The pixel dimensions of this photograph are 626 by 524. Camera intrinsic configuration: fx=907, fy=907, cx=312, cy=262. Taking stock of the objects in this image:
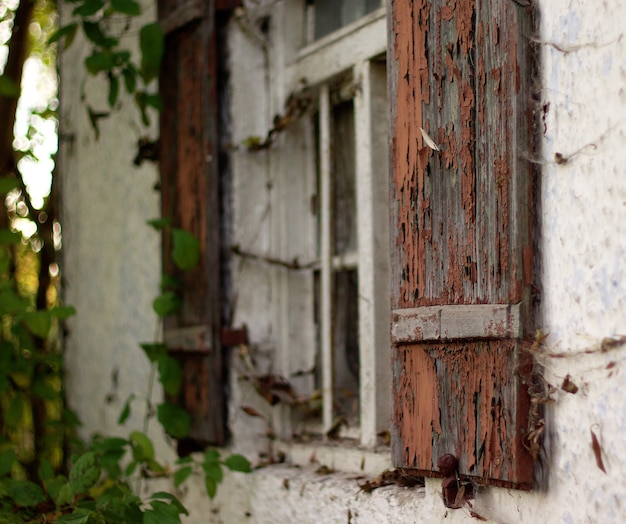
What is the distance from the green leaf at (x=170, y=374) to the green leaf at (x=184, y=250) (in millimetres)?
311

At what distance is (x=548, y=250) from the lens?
5.40 feet

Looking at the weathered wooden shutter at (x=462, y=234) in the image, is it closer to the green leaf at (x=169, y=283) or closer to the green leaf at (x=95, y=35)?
the green leaf at (x=169, y=283)

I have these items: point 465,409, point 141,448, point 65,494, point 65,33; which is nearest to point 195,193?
point 65,33

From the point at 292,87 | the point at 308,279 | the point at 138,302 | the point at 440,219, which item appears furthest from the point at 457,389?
the point at 138,302

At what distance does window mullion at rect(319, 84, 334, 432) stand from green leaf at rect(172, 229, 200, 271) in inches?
15.9

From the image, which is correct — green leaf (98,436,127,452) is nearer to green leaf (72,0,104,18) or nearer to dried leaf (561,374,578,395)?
green leaf (72,0,104,18)

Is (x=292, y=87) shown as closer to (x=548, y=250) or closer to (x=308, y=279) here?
(x=308, y=279)

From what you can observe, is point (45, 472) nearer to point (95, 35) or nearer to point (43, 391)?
point (43, 391)

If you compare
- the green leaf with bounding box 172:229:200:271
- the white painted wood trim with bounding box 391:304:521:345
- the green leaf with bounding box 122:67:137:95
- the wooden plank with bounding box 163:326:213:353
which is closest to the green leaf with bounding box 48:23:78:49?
the green leaf with bounding box 122:67:137:95

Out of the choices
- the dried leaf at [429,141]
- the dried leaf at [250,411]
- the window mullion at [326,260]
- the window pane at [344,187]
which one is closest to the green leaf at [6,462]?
the dried leaf at [250,411]

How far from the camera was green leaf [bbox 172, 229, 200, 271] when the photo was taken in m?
2.81

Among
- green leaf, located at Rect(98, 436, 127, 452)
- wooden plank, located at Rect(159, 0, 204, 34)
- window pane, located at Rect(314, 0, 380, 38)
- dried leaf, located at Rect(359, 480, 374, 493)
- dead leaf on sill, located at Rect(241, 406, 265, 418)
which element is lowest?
dried leaf, located at Rect(359, 480, 374, 493)

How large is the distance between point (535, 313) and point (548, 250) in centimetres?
12

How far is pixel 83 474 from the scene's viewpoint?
7.77ft
